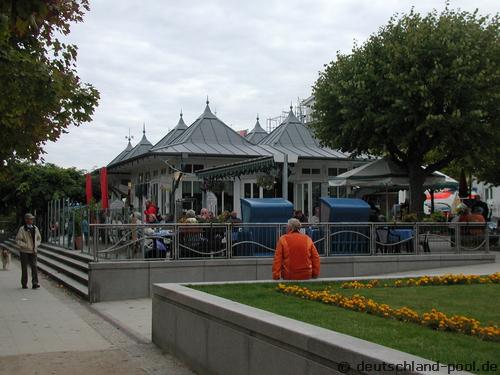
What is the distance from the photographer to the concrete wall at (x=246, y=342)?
4691 mm

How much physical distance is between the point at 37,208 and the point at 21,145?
2461cm

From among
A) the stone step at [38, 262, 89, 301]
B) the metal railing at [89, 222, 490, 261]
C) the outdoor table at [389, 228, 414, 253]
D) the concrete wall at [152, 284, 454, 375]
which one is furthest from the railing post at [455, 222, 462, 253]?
the concrete wall at [152, 284, 454, 375]

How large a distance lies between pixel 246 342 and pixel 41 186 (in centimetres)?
3195

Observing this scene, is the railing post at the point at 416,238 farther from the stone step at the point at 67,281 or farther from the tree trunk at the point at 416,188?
the stone step at the point at 67,281

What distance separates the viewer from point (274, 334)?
18.7ft

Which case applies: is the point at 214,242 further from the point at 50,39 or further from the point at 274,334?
the point at 274,334

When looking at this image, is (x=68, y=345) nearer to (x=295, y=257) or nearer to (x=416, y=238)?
(x=295, y=257)

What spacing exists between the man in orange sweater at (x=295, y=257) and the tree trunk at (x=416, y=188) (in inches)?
496

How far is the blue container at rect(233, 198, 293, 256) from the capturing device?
15.3 m

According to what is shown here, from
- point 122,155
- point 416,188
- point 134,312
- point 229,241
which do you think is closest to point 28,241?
point 134,312

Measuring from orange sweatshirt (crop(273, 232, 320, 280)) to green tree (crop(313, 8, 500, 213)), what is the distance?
459 inches

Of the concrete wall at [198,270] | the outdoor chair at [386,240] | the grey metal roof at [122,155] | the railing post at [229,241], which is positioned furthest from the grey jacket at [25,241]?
the grey metal roof at [122,155]

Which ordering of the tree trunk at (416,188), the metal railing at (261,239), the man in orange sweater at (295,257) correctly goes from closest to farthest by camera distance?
the man in orange sweater at (295,257)
the metal railing at (261,239)
the tree trunk at (416,188)

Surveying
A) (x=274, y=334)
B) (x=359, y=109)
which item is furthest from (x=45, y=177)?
(x=274, y=334)
